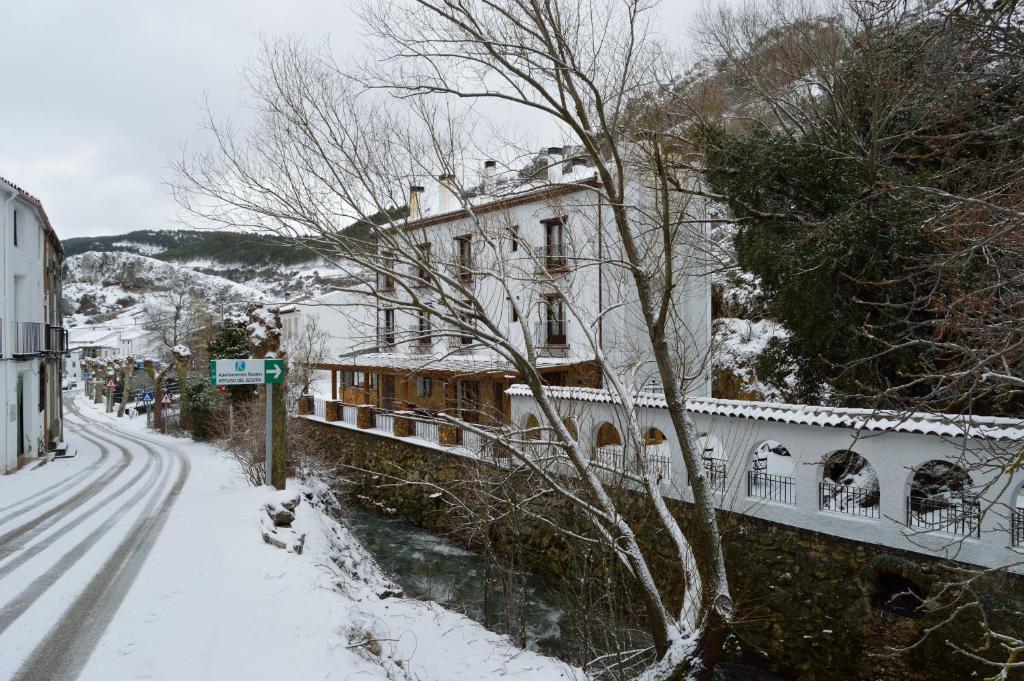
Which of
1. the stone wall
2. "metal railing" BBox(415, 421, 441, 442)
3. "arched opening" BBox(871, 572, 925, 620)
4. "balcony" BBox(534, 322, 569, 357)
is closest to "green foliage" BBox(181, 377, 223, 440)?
"metal railing" BBox(415, 421, 441, 442)

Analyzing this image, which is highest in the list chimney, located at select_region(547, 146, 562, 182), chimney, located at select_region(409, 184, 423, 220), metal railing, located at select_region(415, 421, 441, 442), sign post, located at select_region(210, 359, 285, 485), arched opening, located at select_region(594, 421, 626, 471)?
chimney, located at select_region(547, 146, 562, 182)

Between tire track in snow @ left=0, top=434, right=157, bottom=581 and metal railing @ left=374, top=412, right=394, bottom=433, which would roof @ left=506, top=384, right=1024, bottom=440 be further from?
metal railing @ left=374, top=412, right=394, bottom=433

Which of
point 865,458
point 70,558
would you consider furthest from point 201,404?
point 865,458

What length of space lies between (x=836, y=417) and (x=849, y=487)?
3.85 meters

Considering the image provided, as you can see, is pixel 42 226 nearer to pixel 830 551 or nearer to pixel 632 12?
pixel 632 12

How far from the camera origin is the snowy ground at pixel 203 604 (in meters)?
4.81

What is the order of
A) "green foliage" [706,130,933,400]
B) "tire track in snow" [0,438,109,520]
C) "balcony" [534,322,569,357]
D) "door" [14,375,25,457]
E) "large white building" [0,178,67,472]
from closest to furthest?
"green foliage" [706,130,933,400] < "tire track in snow" [0,438,109,520] < "large white building" [0,178,67,472] < "door" [14,375,25,457] < "balcony" [534,322,569,357]

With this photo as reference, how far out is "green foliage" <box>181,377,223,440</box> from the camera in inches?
917

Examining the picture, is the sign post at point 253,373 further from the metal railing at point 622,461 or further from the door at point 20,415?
the door at point 20,415

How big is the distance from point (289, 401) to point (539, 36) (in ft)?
49.5

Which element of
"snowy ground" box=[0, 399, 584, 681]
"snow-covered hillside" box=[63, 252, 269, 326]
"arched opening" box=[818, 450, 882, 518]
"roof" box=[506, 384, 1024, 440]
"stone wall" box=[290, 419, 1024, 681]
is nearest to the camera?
"snowy ground" box=[0, 399, 584, 681]

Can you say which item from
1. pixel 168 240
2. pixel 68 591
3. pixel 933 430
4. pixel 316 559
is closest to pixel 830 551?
pixel 933 430

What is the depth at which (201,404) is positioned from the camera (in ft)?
76.6

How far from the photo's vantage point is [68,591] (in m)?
6.02
